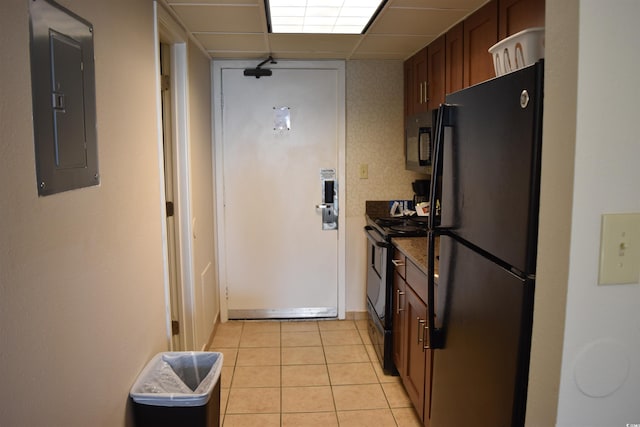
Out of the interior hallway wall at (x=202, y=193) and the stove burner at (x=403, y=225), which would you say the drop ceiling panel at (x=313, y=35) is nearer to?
the interior hallway wall at (x=202, y=193)

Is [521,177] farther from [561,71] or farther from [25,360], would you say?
[25,360]

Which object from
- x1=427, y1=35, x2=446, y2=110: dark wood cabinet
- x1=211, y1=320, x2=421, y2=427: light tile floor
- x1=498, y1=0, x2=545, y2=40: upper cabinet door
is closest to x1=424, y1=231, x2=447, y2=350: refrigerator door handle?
x1=498, y1=0, x2=545, y2=40: upper cabinet door

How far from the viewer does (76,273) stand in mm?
1339

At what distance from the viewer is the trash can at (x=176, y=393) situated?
1744 millimetres

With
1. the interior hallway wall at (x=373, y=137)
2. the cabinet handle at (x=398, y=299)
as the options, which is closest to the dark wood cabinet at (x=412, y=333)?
the cabinet handle at (x=398, y=299)

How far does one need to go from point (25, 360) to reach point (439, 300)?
1.29 metres

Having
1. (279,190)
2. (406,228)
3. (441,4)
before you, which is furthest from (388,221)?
(441,4)

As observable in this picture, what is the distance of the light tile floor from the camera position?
8.73 feet

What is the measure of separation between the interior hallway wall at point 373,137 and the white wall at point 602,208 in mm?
3090

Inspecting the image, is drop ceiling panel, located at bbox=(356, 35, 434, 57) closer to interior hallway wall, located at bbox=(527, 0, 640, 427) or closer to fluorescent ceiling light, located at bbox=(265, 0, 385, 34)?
fluorescent ceiling light, located at bbox=(265, 0, 385, 34)

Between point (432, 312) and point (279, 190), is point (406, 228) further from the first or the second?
point (432, 312)

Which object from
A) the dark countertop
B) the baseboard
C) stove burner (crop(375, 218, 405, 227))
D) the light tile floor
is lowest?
the light tile floor

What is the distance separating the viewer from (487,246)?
1359mm

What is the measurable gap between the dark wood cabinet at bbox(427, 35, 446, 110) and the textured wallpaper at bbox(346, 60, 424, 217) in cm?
A: 66
